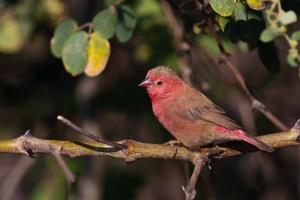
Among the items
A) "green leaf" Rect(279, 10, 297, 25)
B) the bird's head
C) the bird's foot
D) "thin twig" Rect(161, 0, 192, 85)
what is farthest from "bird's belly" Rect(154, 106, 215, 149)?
"green leaf" Rect(279, 10, 297, 25)

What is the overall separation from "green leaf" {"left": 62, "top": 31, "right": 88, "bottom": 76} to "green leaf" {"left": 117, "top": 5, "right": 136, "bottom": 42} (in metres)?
0.28

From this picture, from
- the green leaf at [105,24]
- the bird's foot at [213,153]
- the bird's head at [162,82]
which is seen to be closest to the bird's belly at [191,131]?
the bird's head at [162,82]

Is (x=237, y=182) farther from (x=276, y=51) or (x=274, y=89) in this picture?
(x=276, y=51)

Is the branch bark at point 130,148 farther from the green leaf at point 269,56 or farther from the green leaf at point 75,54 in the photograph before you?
the green leaf at point 75,54

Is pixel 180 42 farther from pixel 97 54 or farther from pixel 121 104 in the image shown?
pixel 97 54

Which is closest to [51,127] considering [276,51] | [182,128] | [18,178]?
[18,178]

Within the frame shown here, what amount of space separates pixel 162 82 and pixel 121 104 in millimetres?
1215

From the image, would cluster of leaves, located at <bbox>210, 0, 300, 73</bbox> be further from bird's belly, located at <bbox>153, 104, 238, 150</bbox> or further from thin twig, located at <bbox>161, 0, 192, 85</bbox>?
thin twig, located at <bbox>161, 0, 192, 85</bbox>

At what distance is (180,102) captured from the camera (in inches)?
192

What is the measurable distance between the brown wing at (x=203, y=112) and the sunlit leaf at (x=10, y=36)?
1.81 m

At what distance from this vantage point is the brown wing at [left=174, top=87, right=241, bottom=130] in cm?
459

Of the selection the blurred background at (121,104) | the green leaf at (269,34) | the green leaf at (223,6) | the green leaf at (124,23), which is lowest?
the blurred background at (121,104)

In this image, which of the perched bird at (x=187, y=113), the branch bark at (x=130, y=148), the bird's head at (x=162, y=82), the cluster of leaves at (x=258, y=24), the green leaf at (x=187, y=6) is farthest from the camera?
A: the bird's head at (x=162, y=82)

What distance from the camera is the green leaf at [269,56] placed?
4.25 metres
